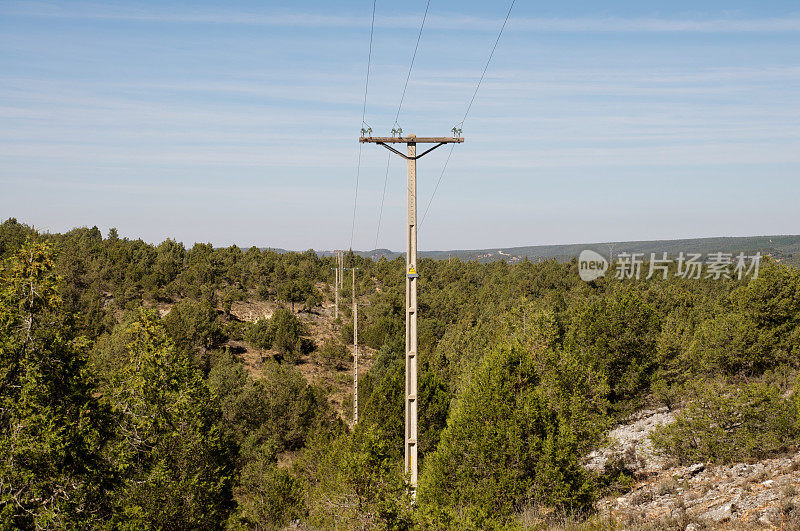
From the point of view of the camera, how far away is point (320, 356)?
2388 inches

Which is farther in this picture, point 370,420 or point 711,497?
point 370,420

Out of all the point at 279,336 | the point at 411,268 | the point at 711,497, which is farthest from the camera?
the point at 279,336

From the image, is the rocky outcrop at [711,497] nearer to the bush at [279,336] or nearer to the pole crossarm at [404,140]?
the pole crossarm at [404,140]

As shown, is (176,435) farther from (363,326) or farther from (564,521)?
(363,326)

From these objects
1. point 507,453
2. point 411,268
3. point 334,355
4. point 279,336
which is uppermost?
point 411,268

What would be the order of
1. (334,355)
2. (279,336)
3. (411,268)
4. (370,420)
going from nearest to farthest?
(411,268) < (370,420) < (334,355) < (279,336)

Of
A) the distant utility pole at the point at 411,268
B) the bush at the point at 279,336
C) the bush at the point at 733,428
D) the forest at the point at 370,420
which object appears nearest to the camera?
the forest at the point at 370,420

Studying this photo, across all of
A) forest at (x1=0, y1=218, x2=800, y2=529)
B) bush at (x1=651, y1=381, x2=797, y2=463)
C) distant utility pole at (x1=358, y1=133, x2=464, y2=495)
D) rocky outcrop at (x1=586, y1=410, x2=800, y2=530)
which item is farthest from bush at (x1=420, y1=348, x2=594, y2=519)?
bush at (x1=651, y1=381, x2=797, y2=463)

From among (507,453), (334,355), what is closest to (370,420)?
(507,453)

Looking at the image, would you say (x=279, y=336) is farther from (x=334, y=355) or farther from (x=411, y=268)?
(x=411, y=268)

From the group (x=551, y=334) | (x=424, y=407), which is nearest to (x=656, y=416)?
(x=551, y=334)

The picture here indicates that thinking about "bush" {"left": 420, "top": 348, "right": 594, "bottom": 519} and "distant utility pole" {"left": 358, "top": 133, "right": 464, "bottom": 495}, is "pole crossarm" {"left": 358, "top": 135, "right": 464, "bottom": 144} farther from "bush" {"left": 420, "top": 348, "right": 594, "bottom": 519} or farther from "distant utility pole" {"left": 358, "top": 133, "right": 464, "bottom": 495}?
"bush" {"left": 420, "top": 348, "right": 594, "bottom": 519}

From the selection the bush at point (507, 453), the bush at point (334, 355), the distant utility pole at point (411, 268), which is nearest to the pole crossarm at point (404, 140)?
the distant utility pole at point (411, 268)

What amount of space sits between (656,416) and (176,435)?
23.6m
